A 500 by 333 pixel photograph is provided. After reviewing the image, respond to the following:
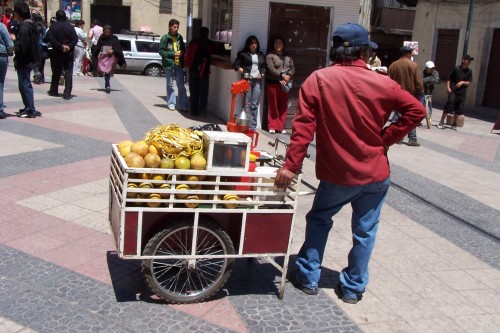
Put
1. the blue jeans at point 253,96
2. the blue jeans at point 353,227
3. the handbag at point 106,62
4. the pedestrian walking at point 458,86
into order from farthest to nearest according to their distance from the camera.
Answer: the handbag at point 106,62
the pedestrian walking at point 458,86
the blue jeans at point 253,96
the blue jeans at point 353,227

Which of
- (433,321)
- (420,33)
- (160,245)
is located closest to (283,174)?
(160,245)

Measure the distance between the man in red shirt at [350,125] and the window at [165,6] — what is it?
30517 millimetres

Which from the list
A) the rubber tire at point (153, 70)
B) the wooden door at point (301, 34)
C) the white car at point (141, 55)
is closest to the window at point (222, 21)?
the wooden door at point (301, 34)

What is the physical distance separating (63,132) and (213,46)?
4010 millimetres

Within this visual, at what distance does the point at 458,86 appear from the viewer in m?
13.3

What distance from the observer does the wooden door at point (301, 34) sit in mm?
10336

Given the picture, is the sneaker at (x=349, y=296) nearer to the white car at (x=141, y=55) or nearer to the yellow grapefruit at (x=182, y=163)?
the yellow grapefruit at (x=182, y=163)

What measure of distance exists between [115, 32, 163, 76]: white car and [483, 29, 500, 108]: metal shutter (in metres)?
12.2

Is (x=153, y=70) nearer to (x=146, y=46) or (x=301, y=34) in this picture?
(x=146, y=46)

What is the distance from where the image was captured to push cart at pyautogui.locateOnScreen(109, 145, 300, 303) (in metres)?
3.41

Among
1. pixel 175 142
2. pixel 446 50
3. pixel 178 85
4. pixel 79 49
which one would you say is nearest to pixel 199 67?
pixel 178 85

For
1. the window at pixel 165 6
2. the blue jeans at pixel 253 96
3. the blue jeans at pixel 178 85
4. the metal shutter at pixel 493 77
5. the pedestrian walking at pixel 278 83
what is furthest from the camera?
the window at pixel 165 6

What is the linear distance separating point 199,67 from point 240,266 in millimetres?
7354

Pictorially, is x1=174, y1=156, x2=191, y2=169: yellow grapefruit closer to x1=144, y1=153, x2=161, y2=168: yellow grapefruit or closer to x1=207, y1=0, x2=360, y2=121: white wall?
x1=144, y1=153, x2=161, y2=168: yellow grapefruit
